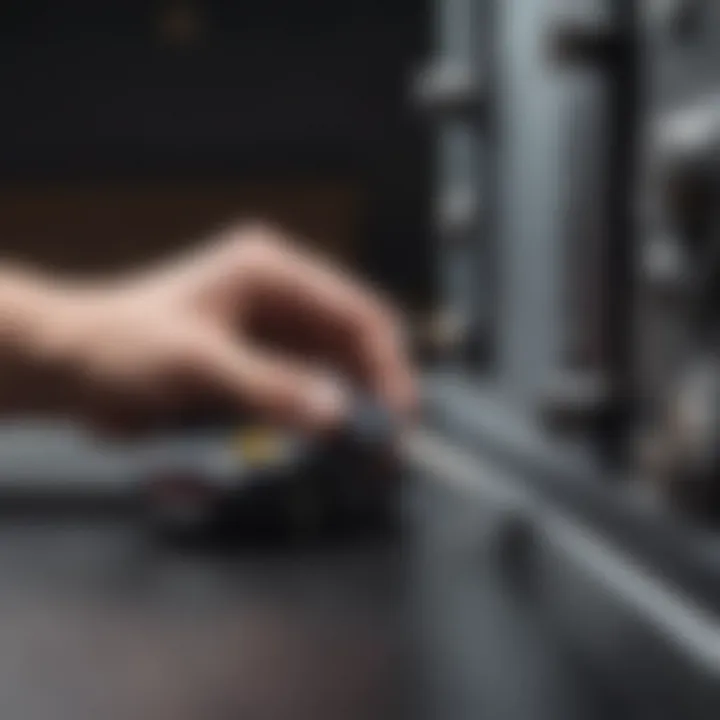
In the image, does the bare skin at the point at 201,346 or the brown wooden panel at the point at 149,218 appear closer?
the bare skin at the point at 201,346

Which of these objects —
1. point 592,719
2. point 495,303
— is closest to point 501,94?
point 495,303

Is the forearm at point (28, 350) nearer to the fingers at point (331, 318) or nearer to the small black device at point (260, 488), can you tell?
the fingers at point (331, 318)

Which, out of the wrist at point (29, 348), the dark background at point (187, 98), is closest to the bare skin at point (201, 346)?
the wrist at point (29, 348)

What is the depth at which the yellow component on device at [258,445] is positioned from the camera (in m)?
0.58

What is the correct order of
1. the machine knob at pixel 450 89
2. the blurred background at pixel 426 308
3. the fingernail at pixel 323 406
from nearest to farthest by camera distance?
1. the fingernail at pixel 323 406
2. the blurred background at pixel 426 308
3. the machine knob at pixel 450 89

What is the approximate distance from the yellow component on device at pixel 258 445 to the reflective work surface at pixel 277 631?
32mm

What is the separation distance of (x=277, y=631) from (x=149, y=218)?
0.39 ft

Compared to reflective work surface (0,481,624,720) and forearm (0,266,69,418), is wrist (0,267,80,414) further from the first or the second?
reflective work surface (0,481,624,720)

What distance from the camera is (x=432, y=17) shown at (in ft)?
1.87

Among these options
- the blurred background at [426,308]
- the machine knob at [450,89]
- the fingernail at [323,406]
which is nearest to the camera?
the fingernail at [323,406]

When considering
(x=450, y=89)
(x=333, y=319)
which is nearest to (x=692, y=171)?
(x=333, y=319)

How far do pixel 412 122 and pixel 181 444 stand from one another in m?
0.12

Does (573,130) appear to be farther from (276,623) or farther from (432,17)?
(276,623)

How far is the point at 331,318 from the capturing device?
1.27ft
